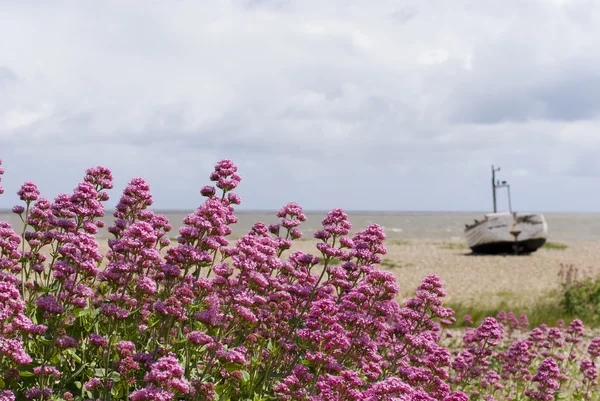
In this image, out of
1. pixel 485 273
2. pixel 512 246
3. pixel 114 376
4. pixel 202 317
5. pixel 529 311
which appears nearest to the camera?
pixel 114 376

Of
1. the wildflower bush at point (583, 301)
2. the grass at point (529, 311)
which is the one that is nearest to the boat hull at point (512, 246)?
the grass at point (529, 311)

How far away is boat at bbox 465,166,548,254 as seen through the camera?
137 feet

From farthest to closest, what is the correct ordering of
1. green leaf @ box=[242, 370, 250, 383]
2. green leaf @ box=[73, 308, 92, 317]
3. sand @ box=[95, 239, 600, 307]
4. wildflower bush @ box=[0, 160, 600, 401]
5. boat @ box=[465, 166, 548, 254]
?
boat @ box=[465, 166, 548, 254]
sand @ box=[95, 239, 600, 307]
green leaf @ box=[242, 370, 250, 383]
green leaf @ box=[73, 308, 92, 317]
wildflower bush @ box=[0, 160, 600, 401]

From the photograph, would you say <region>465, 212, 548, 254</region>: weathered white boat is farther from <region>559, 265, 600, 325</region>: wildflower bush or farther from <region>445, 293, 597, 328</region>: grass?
<region>559, 265, 600, 325</region>: wildflower bush

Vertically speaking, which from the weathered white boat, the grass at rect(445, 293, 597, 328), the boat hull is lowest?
the grass at rect(445, 293, 597, 328)

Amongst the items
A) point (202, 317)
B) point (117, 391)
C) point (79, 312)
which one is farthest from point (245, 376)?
point (79, 312)

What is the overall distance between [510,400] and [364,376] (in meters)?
3.99

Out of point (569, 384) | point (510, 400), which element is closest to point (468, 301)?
point (569, 384)

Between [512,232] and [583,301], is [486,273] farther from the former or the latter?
[583,301]

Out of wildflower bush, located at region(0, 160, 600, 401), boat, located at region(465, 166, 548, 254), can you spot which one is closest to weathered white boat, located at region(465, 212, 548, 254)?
boat, located at region(465, 166, 548, 254)

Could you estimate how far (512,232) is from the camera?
4234 centimetres

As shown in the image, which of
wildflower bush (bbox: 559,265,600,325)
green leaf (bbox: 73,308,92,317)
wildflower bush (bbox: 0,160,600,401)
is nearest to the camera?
wildflower bush (bbox: 0,160,600,401)

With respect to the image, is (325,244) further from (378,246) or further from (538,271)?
(538,271)

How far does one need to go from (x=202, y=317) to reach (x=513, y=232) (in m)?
40.0
